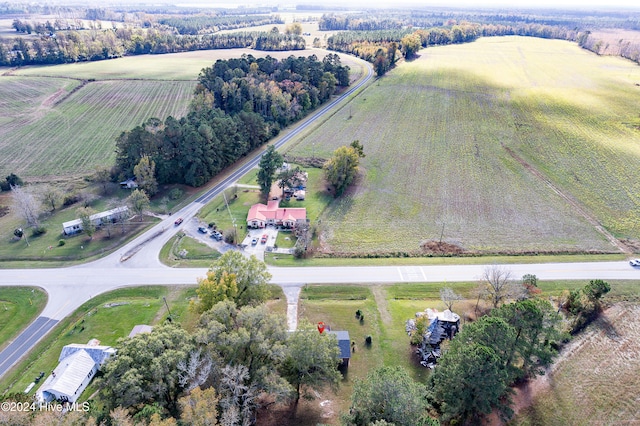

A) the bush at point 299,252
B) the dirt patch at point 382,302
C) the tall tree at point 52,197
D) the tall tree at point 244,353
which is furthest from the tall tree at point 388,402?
the tall tree at point 52,197

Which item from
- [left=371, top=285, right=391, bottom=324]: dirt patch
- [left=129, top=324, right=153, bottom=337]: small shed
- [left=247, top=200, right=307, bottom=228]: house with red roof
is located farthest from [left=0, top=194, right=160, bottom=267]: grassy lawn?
[left=371, top=285, right=391, bottom=324]: dirt patch

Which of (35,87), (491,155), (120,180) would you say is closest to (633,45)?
(491,155)

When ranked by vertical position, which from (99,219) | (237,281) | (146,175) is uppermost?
(237,281)

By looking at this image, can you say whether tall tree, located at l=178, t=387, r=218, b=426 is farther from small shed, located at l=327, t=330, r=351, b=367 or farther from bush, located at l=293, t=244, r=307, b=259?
bush, located at l=293, t=244, r=307, b=259

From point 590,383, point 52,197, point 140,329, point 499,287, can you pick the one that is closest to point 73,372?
point 140,329

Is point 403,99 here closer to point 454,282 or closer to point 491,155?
point 491,155

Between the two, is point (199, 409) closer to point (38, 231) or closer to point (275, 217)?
point (275, 217)
